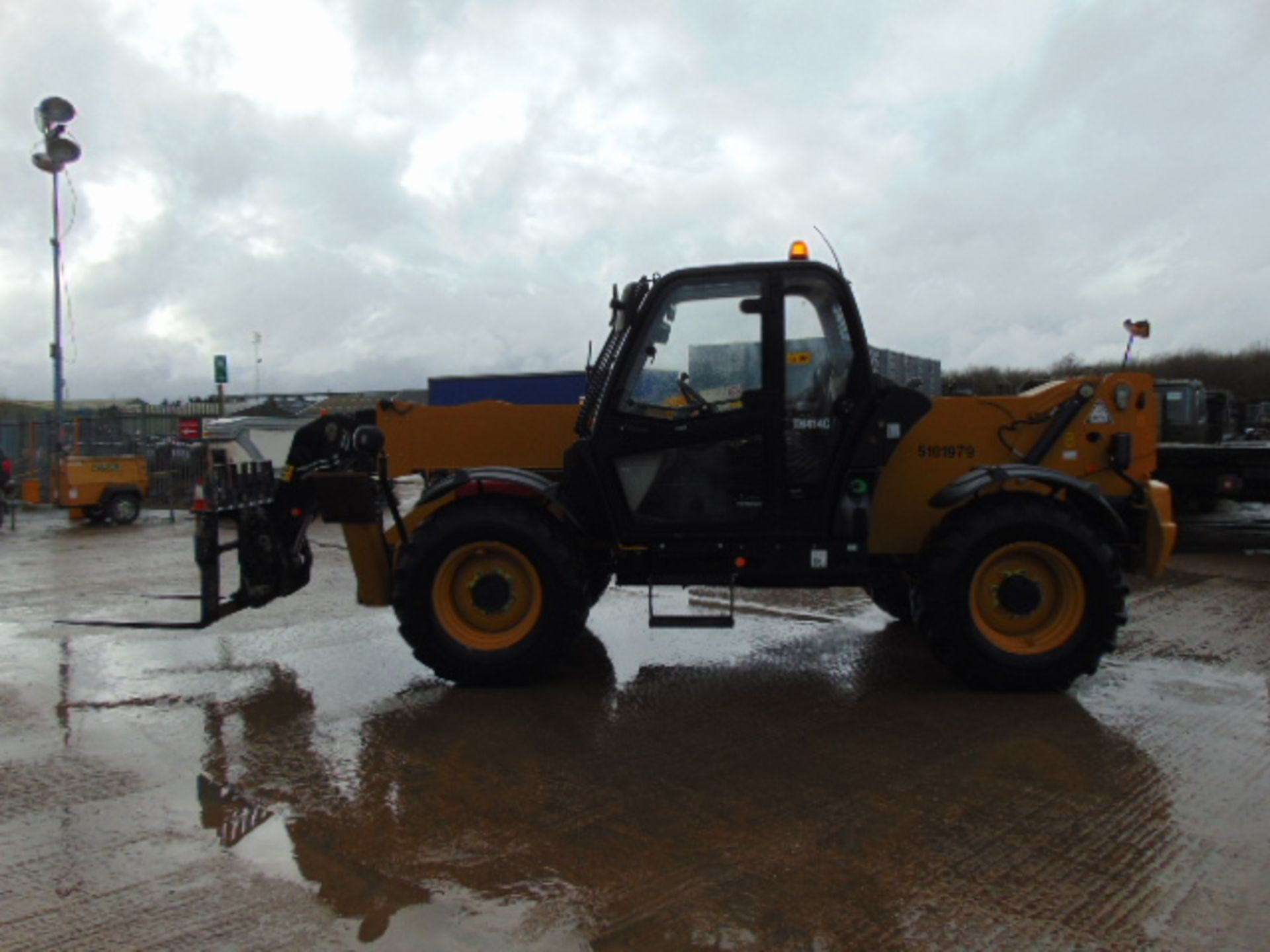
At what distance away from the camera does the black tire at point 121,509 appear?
16641mm

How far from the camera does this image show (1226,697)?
17.6 feet

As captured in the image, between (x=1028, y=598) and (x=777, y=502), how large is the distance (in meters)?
1.52

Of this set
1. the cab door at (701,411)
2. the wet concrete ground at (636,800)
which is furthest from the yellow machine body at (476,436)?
the wet concrete ground at (636,800)

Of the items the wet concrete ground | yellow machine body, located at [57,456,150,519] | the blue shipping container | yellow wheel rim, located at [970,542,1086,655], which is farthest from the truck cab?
yellow machine body, located at [57,456,150,519]

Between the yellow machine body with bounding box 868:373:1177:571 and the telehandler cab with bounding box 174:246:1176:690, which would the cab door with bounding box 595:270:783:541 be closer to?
the telehandler cab with bounding box 174:246:1176:690

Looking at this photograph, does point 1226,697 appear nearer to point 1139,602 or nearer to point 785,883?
point 1139,602

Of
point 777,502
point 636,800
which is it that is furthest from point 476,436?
point 636,800

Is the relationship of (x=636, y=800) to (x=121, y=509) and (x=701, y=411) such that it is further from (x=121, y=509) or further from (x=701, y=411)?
(x=121, y=509)

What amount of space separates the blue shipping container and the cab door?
861cm

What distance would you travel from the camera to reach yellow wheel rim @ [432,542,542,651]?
18.3 ft

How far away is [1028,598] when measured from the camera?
543 cm

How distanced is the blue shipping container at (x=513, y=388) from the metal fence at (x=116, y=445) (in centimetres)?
630

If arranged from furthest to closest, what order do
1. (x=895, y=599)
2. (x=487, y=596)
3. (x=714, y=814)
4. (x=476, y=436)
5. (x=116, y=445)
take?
1. (x=116, y=445)
2. (x=895, y=599)
3. (x=476, y=436)
4. (x=487, y=596)
5. (x=714, y=814)

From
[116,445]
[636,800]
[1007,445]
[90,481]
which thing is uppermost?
[1007,445]
